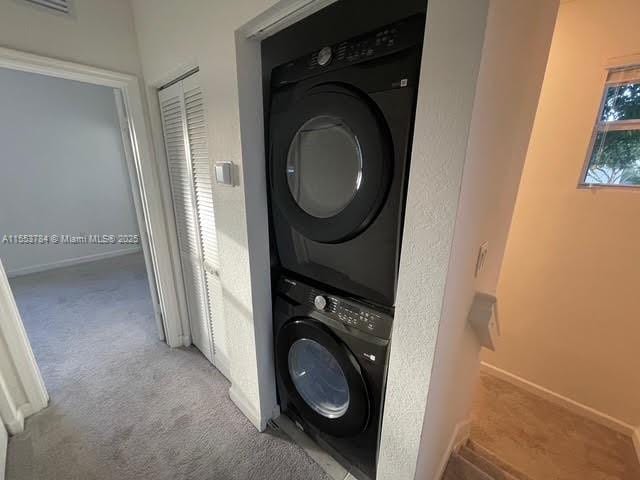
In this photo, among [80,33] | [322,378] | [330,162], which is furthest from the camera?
[80,33]

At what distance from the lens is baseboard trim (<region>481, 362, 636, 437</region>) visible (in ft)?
5.39

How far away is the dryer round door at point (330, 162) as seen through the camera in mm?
754

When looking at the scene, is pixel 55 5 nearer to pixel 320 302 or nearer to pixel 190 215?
pixel 190 215

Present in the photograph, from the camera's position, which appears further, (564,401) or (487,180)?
(564,401)

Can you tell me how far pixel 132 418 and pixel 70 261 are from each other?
3.72 m

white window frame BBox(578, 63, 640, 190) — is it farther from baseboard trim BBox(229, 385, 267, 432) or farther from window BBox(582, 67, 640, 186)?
baseboard trim BBox(229, 385, 267, 432)

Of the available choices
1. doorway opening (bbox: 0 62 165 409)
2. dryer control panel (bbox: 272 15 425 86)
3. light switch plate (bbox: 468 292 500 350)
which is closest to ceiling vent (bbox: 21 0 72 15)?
dryer control panel (bbox: 272 15 425 86)

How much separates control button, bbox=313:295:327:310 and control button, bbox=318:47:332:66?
817 mm

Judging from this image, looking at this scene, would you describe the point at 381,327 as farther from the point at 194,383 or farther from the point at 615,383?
the point at 615,383

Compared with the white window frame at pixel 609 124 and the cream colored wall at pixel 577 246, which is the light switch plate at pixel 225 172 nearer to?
the cream colored wall at pixel 577 246

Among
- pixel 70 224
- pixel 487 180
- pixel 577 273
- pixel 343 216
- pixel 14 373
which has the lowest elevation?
pixel 14 373

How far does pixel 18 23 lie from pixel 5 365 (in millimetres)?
1751

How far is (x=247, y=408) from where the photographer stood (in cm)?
151

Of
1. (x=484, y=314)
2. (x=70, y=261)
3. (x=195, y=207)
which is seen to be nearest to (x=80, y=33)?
(x=195, y=207)
